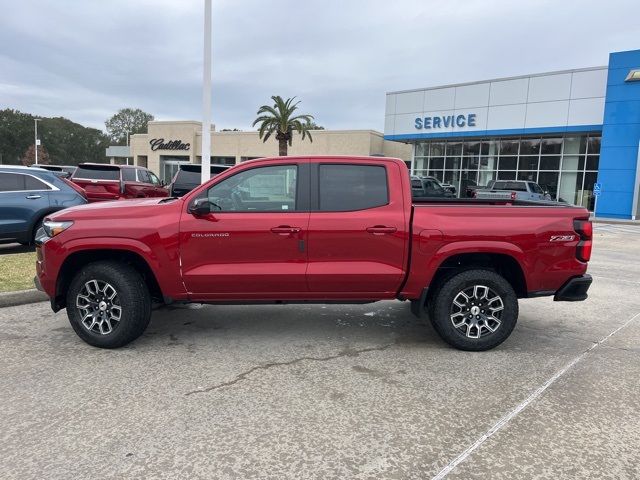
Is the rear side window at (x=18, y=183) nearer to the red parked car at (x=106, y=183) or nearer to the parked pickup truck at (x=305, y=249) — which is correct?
the red parked car at (x=106, y=183)

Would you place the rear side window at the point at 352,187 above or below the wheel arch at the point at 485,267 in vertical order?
above

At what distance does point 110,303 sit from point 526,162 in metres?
29.7

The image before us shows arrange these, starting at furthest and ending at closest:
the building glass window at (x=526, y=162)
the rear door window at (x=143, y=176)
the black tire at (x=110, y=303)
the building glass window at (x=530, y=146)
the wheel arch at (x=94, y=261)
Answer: the building glass window at (x=530, y=146) < the building glass window at (x=526, y=162) < the rear door window at (x=143, y=176) < the wheel arch at (x=94, y=261) < the black tire at (x=110, y=303)

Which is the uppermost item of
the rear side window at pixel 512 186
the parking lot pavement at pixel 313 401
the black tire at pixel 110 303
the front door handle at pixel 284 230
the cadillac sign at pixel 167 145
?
the cadillac sign at pixel 167 145

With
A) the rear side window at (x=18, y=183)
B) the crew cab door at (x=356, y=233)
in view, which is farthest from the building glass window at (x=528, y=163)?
the crew cab door at (x=356, y=233)

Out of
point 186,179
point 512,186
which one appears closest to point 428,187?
point 512,186

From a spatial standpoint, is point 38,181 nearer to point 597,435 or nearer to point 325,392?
point 325,392

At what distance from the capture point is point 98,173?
46.3 ft

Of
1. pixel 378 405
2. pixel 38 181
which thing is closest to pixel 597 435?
pixel 378 405

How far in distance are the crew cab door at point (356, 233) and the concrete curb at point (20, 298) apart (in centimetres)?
400

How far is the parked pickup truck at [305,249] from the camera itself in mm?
4684

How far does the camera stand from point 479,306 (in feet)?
16.0

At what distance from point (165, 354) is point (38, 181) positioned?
6.75m

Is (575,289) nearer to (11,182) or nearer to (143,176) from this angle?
(11,182)
